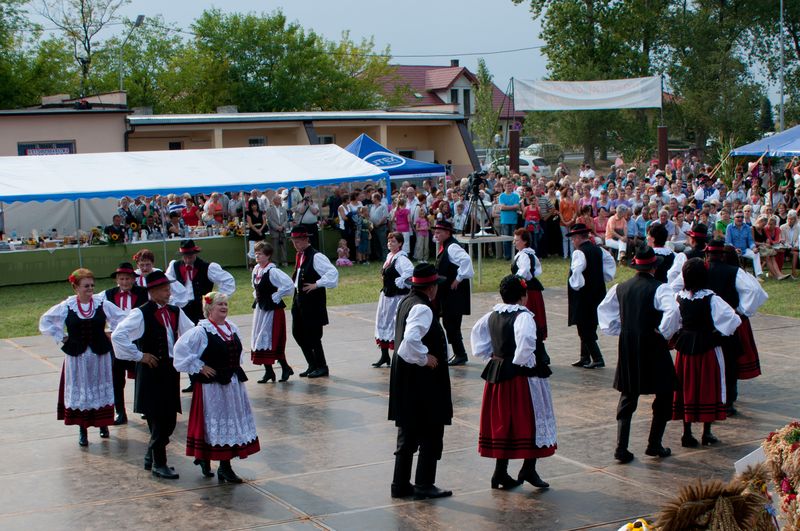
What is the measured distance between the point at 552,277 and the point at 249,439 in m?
11.9

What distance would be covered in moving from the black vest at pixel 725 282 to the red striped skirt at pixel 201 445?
4.37 metres

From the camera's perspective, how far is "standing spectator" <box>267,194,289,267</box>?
2128cm

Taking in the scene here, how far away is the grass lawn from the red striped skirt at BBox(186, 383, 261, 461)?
802 centimetres

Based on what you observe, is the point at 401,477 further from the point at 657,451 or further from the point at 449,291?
the point at 449,291

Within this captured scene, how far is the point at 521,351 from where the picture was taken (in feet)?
22.7

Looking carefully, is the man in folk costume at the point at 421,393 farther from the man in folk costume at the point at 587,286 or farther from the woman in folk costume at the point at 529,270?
the man in folk costume at the point at 587,286

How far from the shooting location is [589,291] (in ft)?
37.7

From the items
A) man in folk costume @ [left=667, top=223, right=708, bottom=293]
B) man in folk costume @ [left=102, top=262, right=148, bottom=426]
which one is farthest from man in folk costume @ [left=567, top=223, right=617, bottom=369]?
man in folk costume @ [left=102, top=262, right=148, bottom=426]

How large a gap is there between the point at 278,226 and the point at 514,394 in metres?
14.7

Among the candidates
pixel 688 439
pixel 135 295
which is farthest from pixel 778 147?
pixel 135 295

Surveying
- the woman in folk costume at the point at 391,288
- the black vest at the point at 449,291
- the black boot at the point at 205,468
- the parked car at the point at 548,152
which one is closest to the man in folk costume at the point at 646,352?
the black boot at the point at 205,468

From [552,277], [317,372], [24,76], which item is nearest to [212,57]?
[24,76]

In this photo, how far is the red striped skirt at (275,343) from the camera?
10.8 metres

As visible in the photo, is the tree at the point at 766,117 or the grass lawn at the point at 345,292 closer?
the grass lawn at the point at 345,292
